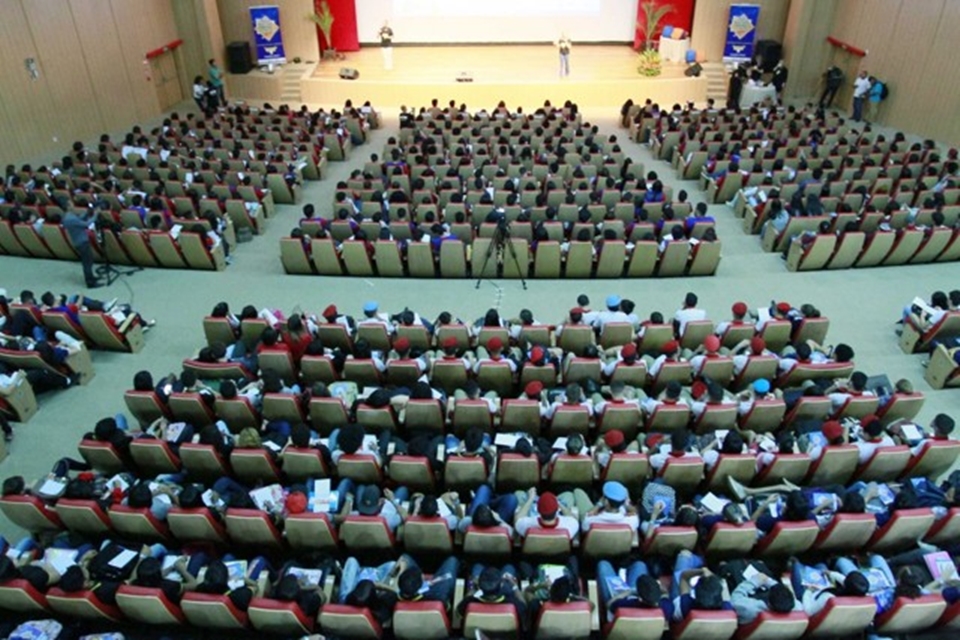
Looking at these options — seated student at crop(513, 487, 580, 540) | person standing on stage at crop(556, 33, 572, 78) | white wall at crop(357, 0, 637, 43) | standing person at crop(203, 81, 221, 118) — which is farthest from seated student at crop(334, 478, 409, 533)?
white wall at crop(357, 0, 637, 43)

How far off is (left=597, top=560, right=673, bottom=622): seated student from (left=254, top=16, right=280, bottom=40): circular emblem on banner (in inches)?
716

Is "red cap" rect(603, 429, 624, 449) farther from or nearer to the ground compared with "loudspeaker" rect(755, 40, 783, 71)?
nearer to the ground

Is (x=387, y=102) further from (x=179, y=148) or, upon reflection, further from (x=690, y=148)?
(x=690, y=148)

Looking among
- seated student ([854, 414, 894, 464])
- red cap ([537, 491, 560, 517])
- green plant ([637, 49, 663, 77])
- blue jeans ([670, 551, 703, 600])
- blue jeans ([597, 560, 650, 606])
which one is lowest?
blue jeans ([597, 560, 650, 606])

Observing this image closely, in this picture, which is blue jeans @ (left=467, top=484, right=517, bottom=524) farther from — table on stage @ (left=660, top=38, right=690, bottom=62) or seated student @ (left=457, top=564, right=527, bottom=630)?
table on stage @ (left=660, top=38, right=690, bottom=62)

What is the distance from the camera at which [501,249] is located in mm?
9453

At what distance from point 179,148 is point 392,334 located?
824 cm

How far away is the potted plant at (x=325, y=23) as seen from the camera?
62.4ft

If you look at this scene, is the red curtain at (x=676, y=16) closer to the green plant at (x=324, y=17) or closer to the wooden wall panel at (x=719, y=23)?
the wooden wall panel at (x=719, y=23)

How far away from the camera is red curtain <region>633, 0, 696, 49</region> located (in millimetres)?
19391

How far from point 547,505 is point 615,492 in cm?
59

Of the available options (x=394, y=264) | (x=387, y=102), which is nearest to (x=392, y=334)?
(x=394, y=264)

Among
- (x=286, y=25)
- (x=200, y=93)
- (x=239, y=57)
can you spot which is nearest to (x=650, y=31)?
(x=286, y=25)

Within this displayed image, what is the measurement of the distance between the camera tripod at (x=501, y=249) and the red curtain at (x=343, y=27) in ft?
42.6
